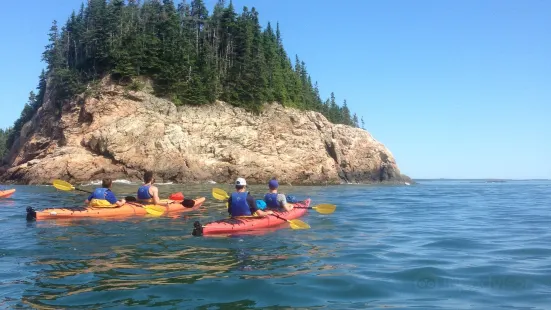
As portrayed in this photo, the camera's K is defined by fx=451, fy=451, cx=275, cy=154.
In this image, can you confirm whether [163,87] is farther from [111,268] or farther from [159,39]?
[111,268]

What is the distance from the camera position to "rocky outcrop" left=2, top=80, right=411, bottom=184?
4381 cm

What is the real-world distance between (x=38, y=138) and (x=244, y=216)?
46.2 metres

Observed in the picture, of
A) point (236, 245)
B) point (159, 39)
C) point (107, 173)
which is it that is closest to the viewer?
point (236, 245)

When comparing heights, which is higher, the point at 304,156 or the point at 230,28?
the point at 230,28

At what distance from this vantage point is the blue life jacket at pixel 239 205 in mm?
12508

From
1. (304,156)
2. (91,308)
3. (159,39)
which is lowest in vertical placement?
(91,308)

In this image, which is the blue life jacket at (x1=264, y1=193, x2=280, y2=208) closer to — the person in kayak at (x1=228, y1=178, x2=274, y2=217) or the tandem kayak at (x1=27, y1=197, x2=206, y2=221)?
the person in kayak at (x1=228, y1=178, x2=274, y2=217)

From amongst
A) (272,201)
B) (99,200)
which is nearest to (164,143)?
(99,200)

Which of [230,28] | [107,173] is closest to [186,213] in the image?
[107,173]

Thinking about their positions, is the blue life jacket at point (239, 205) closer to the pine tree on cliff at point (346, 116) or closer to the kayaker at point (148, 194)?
the kayaker at point (148, 194)

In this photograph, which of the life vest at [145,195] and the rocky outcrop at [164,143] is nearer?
the life vest at [145,195]

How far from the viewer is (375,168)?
64312 millimetres

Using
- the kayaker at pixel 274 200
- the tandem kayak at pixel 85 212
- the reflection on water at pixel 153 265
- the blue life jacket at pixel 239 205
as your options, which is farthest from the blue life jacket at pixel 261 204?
the tandem kayak at pixel 85 212

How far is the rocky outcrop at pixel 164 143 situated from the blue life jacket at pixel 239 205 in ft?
108
